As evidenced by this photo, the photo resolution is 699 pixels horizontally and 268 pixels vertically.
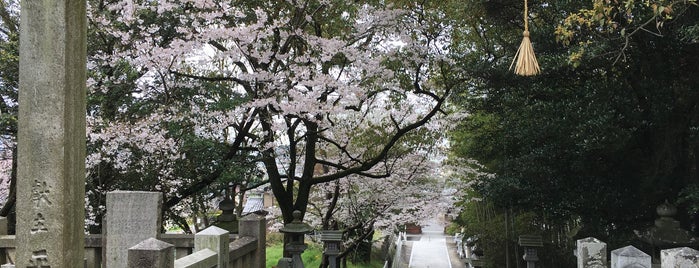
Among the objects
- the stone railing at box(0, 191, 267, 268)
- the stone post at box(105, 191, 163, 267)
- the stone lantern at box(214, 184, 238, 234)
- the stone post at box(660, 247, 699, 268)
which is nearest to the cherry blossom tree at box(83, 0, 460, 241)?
the stone lantern at box(214, 184, 238, 234)

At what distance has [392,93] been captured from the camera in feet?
35.8

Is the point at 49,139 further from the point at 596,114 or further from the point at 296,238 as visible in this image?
the point at 596,114

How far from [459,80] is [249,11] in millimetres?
4407

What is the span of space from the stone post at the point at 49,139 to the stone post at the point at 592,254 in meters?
3.43

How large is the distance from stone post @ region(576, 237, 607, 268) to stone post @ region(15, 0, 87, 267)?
135 inches

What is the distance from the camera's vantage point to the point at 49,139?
109 inches

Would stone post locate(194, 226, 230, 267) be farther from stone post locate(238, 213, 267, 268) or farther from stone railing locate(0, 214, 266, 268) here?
stone post locate(238, 213, 267, 268)

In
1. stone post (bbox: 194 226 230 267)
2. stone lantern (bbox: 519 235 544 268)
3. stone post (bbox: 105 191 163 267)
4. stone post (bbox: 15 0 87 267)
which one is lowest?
stone lantern (bbox: 519 235 544 268)

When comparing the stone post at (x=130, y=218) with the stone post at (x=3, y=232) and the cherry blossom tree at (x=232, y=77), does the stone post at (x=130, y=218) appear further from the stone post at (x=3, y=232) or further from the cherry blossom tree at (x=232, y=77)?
the cherry blossom tree at (x=232, y=77)

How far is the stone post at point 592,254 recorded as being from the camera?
3.82 m

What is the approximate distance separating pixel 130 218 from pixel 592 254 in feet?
11.9

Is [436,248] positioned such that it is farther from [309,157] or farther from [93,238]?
[93,238]

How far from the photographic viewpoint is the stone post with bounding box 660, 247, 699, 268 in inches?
133

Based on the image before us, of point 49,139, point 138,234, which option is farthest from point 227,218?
point 49,139
